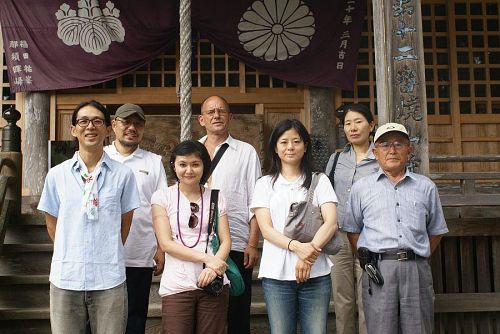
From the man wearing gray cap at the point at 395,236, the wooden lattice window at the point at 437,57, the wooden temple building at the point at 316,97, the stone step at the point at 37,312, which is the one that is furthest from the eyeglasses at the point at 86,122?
the wooden lattice window at the point at 437,57

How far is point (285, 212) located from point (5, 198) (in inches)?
138

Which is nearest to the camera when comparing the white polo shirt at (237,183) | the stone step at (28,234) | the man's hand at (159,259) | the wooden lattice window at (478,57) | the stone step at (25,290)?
the man's hand at (159,259)

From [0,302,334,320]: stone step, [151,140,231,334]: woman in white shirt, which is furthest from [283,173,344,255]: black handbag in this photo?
[0,302,334,320]: stone step

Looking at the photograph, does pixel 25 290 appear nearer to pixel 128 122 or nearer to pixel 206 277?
pixel 128 122

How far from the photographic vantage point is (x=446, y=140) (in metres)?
8.59

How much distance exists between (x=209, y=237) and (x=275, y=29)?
551cm

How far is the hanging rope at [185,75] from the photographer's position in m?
4.92

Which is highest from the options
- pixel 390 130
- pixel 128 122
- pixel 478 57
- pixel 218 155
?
pixel 478 57

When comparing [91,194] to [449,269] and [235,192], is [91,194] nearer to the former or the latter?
[235,192]

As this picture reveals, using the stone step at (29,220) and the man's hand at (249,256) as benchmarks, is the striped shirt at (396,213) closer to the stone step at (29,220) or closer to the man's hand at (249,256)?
the man's hand at (249,256)

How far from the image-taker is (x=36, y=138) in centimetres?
819

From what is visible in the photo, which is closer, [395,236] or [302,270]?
[302,270]

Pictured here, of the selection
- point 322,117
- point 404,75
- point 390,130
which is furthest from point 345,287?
point 322,117

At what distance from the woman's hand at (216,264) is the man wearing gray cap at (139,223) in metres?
0.53
